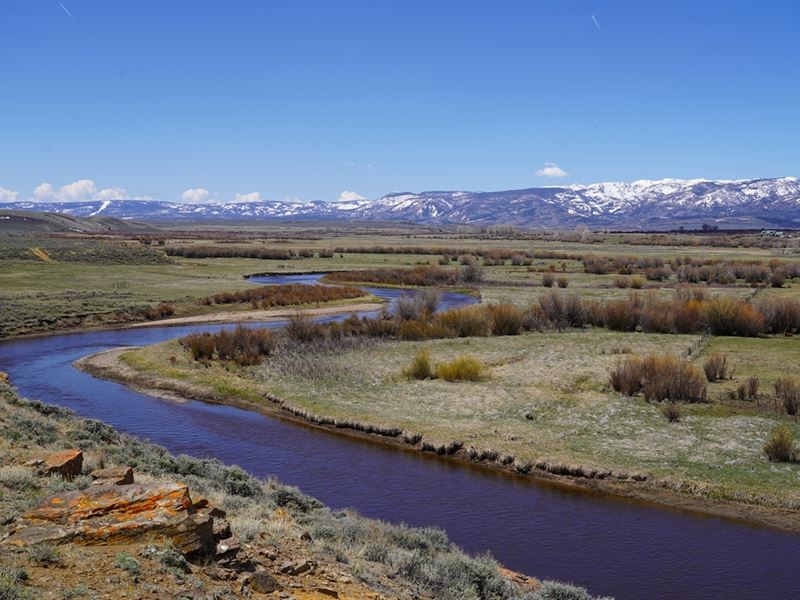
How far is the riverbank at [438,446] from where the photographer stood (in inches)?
728

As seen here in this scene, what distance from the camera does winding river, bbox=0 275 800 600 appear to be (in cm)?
1468

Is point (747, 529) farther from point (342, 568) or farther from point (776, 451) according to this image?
point (342, 568)

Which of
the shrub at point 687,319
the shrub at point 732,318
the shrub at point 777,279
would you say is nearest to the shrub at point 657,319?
the shrub at point 687,319

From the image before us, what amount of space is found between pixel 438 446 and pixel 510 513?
524 centimetres

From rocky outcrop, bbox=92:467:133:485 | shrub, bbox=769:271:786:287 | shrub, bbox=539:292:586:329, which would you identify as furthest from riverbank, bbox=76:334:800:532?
shrub, bbox=769:271:786:287

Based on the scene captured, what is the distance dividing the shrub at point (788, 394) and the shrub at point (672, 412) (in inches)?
133

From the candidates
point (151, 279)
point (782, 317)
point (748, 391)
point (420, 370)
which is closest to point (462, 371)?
point (420, 370)

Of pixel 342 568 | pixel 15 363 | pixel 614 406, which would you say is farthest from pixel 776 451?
pixel 15 363

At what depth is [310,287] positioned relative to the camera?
62594 mm

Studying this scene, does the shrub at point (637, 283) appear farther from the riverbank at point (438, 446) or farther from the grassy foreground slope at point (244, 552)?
the grassy foreground slope at point (244, 552)

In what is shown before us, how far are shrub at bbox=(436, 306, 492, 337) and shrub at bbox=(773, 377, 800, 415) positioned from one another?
18.1m

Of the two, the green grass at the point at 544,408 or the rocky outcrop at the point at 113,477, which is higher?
the rocky outcrop at the point at 113,477

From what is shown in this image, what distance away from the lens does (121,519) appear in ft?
31.6

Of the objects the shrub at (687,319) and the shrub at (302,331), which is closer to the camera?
the shrub at (302,331)
